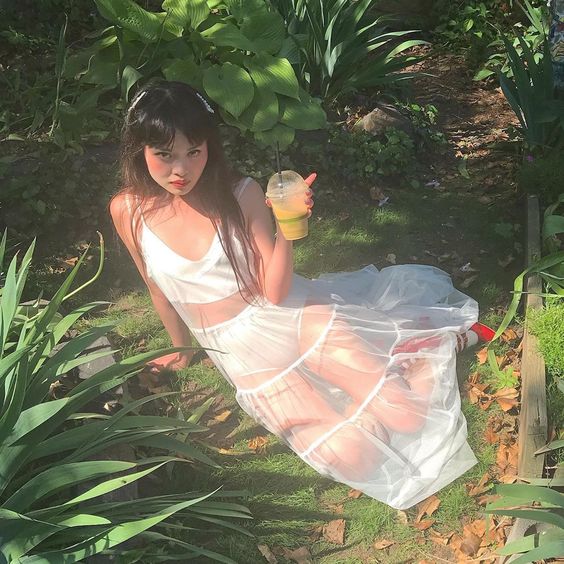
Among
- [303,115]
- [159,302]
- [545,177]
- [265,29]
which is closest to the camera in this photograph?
[159,302]

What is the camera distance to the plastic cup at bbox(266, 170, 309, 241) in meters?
2.36

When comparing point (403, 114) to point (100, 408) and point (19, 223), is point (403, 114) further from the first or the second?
point (100, 408)

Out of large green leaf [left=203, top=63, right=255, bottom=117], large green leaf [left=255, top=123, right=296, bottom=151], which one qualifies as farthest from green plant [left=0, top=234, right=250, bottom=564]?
large green leaf [left=255, top=123, right=296, bottom=151]

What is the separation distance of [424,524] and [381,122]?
2.81 metres

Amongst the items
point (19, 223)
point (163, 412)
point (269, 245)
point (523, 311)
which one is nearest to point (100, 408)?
point (163, 412)

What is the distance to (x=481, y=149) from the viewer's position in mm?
4984

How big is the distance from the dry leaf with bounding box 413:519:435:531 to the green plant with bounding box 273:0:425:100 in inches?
113

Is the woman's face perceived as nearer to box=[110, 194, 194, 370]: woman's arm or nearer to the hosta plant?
box=[110, 194, 194, 370]: woman's arm

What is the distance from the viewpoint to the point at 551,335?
9.68 ft

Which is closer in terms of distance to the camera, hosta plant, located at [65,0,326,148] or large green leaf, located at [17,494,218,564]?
large green leaf, located at [17,494,218,564]

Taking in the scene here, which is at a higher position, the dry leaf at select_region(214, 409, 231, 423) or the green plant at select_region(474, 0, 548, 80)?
the green plant at select_region(474, 0, 548, 80)

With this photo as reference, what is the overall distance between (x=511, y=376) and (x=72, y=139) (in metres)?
2.76

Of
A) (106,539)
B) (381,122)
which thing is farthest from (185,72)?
(106,539)

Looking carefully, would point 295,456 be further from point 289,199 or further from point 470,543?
point 289,199
